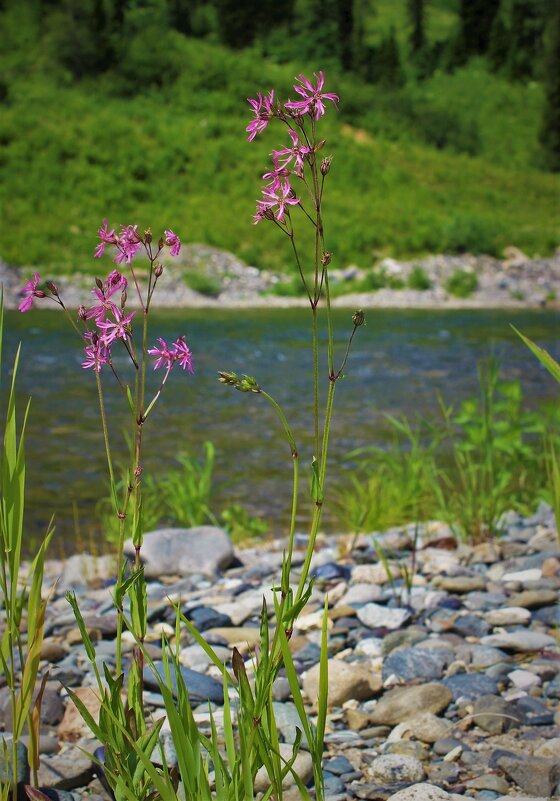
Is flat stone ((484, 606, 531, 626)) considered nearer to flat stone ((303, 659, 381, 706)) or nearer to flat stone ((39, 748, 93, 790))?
flat stone ((303, 659, 381, 706))

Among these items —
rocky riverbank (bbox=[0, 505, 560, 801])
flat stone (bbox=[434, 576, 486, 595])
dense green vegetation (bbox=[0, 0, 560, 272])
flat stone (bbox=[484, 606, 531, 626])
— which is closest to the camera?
rocky riverbank (bbox=[0, 505, 560, 801])

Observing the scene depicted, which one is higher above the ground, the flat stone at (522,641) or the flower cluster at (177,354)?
the flower cluster at (177,354)

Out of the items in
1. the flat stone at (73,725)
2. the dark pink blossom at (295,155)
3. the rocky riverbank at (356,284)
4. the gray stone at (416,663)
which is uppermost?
the rocky riverbank at (356,284)

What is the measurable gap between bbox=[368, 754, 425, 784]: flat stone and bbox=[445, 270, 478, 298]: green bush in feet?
60.6

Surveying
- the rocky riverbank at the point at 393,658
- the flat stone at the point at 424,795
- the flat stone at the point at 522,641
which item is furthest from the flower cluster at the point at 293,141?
the flat stone at the point at 522,641

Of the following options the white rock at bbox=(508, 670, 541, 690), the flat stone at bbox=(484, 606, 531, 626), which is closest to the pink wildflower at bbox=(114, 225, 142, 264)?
the white rock at bbox=(508, 670, 541, 690)

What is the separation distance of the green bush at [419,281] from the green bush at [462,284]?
465mm

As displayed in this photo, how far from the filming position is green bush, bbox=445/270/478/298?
19828 mm

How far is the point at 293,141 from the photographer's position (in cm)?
113

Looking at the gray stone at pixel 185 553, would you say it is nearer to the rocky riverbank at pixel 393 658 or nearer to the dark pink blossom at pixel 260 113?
the rocky riverbank at pixel 393 658

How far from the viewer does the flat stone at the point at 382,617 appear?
8.80 feet

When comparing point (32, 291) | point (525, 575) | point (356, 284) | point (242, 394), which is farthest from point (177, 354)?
point (356, 284)

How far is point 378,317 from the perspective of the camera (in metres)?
16.4

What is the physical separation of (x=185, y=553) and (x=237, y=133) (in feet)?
88.9
